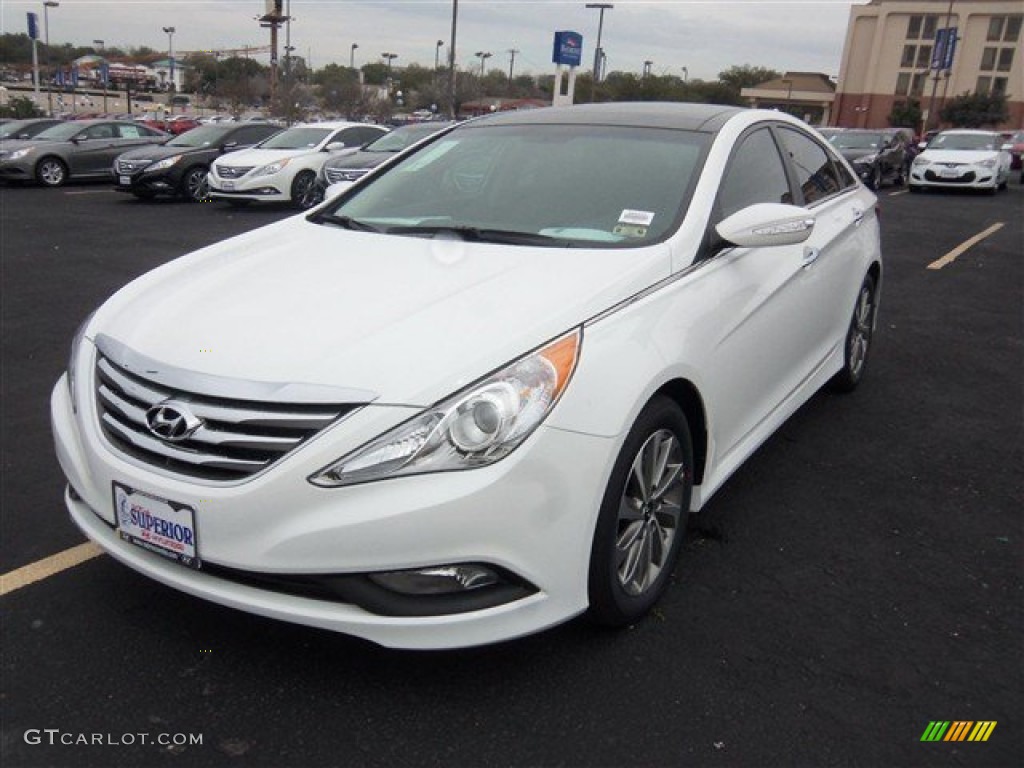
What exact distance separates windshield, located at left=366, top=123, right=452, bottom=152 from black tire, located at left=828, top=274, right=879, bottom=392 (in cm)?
1064

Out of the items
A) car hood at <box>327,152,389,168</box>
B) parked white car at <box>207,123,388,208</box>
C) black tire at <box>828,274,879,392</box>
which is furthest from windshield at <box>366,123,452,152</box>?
black tire at <box>828,274,879,392</box>

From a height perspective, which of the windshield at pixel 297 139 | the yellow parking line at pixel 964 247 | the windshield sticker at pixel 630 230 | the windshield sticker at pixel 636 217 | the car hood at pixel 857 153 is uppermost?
the car hood at pixel 857 153

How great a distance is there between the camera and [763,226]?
3088mm

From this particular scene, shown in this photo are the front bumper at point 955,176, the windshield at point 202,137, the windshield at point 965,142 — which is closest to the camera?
the windshield at point 202,137

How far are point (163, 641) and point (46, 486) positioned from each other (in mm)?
1444

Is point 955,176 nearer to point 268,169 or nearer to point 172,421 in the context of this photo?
point 268,169

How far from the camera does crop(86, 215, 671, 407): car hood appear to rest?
2.31m

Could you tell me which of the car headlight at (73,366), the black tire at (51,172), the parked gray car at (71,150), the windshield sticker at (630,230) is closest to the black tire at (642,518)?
the windshield sticker at (630,230)

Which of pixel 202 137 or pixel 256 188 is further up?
pixel 202 137

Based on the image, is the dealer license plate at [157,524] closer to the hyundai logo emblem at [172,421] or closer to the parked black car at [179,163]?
the hyundai logo emblem at [172,421]

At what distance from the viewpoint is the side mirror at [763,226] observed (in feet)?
10.0

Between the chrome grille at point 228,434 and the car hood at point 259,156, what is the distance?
43.4 ft

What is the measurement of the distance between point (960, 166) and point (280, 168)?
47.9 feet

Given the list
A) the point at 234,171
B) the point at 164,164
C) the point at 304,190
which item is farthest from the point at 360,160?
the point at 164,164
